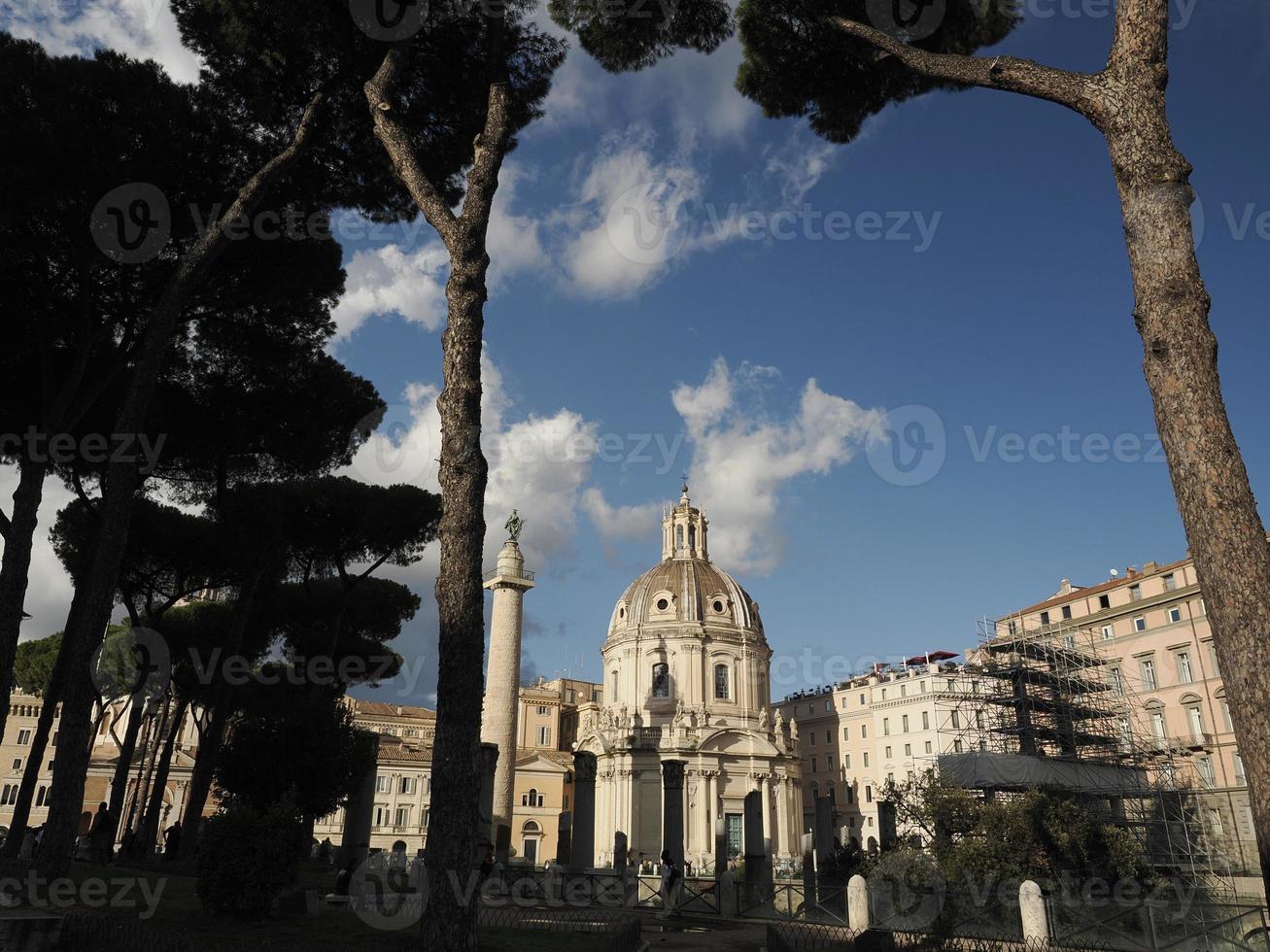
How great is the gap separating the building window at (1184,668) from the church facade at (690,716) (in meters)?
20.5

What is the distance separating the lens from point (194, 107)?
14.8 metres

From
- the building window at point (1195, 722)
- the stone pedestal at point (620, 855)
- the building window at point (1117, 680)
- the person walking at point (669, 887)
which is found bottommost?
the person walking at point (669, 887)

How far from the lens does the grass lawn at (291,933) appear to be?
7.46 m

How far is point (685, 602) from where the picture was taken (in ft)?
175

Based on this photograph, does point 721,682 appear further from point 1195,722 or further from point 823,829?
point 823,829

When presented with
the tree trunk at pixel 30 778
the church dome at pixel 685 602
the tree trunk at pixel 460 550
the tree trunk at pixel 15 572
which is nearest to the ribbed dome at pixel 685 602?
the church dome at pixel 685 602

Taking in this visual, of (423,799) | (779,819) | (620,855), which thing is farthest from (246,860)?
(423,799)

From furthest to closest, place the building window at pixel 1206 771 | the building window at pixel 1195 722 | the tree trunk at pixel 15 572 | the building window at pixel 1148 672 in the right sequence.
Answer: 1. the building window at pixel 1148 672
2. the building window at pixel 1195 722
3. the building window at pixel 1206 771
4. the tree trunk at pixel 15 572

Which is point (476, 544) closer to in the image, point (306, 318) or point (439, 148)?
point (439, 148)

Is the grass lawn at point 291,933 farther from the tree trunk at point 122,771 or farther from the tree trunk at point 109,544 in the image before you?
the tree trunk at point 122,771

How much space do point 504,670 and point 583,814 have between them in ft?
62.0

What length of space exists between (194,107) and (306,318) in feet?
12.9

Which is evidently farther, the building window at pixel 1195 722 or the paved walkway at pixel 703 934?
the building window at pixel 1195 722

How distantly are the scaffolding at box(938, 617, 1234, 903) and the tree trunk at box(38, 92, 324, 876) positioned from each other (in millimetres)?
22539
